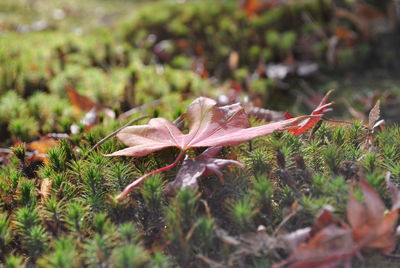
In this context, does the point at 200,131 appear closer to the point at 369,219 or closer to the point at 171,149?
the point at 171,149

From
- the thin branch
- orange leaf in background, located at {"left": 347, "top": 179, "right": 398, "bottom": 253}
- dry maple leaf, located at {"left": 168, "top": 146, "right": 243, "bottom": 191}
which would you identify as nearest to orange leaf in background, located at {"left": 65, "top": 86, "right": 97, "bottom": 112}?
the thin branch

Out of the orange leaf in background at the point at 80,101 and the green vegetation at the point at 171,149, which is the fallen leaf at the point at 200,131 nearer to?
the green vegetation at the point at 171,149

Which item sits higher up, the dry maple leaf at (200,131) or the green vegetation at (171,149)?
the dry maple leaf at (200,131)

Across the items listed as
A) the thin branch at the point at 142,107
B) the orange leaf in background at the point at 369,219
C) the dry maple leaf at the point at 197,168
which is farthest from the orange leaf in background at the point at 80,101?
the orange leaf in background at the point at 369,219

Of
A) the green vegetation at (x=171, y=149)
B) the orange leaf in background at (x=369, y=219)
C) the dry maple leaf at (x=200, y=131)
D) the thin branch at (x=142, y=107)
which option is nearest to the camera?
the orange leaf in background at (x=369, y=219)

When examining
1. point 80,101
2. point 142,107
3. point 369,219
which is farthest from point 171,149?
point 80,101

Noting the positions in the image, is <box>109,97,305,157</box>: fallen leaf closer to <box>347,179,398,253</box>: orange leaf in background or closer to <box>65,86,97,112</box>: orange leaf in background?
<box>347,179,398,253</box>: orange leaf in background
